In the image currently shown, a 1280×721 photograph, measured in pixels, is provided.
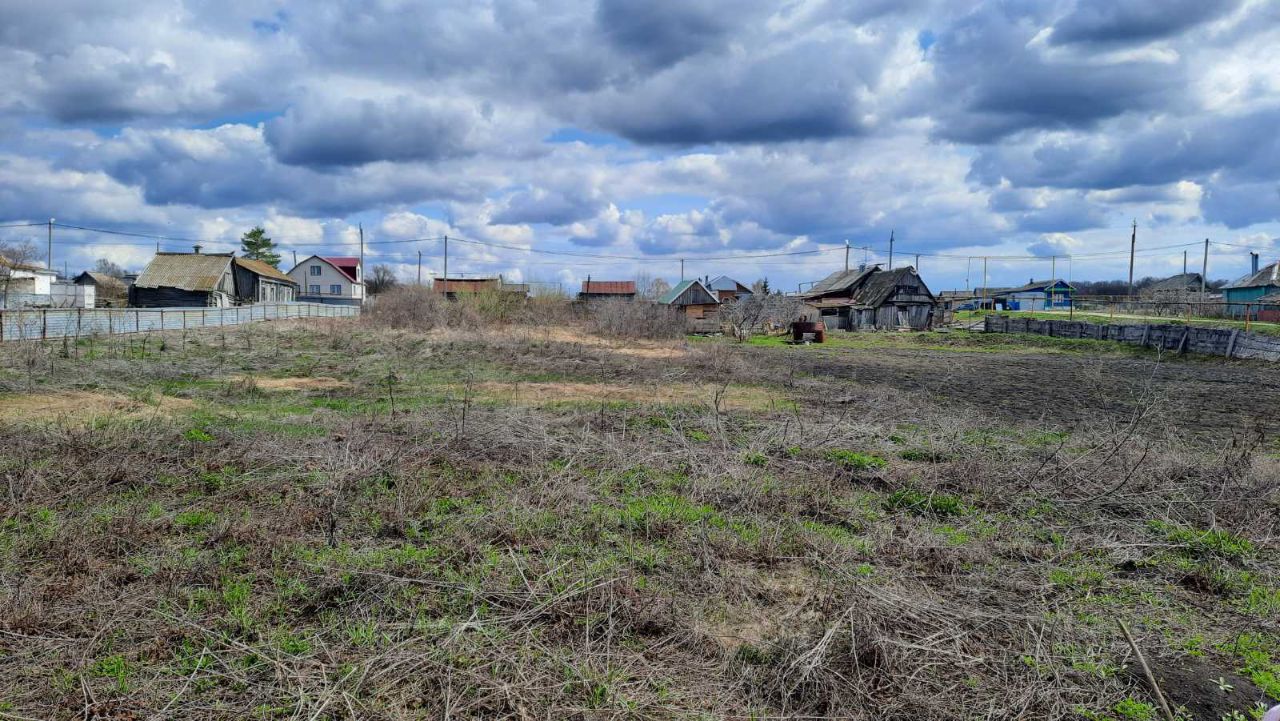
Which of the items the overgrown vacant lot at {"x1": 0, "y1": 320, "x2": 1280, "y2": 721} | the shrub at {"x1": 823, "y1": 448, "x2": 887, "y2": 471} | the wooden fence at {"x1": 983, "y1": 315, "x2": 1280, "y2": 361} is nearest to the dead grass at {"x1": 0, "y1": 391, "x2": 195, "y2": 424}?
the overgrown vacant lot at {"x1": 0, "y1": 320, "x2": 1280, "y2": 721}

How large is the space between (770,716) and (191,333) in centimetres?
3437

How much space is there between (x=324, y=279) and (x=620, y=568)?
80562 millimetres

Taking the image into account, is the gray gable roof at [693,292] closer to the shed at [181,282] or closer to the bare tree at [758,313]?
the bare tree at [758,313]

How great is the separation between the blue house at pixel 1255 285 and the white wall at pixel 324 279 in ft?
273

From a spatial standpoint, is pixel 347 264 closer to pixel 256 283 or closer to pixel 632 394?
pixel 256 283

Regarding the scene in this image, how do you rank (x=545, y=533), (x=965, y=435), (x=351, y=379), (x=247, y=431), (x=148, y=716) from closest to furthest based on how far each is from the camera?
(x=148, y=716) → (x=545, y=533) → (x=247, y=431) → (x=965, y=435) → (x=351, y=379)

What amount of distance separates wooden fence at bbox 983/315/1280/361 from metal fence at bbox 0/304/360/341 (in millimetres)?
39681

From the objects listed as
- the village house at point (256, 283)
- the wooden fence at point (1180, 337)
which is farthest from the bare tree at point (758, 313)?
the village house at point (256, 283)

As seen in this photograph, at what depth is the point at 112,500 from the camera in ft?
22.2

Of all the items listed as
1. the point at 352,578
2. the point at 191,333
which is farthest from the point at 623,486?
the point at 191,333

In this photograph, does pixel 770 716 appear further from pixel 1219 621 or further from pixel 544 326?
pixel 544 326

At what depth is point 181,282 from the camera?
165 ft

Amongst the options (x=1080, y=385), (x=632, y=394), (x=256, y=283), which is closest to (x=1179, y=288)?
(x=1080, y=385)

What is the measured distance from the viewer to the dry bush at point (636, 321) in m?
40.0
